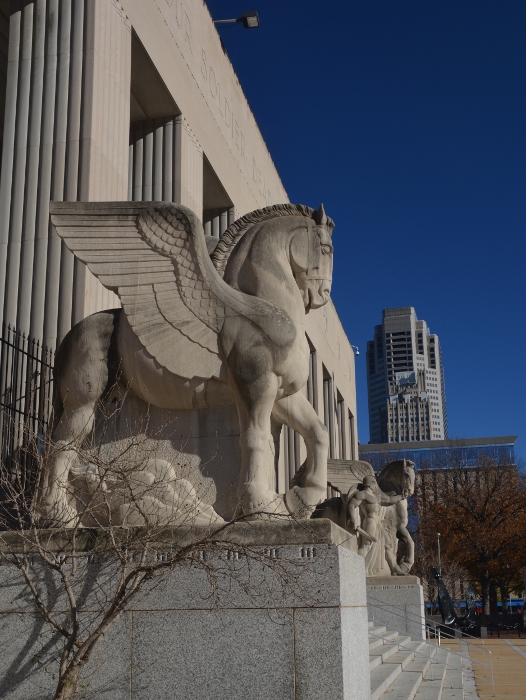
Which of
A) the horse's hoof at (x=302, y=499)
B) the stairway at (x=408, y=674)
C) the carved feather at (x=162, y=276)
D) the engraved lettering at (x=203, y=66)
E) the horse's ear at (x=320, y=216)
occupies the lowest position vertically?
the stairway at (x=408, y=674)

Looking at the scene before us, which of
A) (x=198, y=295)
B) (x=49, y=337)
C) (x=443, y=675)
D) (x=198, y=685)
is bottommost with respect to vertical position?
Result: (x=443, y=675)

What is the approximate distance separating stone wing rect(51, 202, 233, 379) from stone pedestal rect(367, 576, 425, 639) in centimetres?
1399

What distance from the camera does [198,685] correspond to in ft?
21.0

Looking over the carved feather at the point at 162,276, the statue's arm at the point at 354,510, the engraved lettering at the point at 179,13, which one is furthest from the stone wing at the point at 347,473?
the carved feather at the point at 162,276

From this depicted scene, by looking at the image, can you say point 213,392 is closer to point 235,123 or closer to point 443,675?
point 443,675

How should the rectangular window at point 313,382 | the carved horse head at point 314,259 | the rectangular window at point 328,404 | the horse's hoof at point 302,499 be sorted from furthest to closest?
the rectangular window at point 328,404
the rectangular window at point 313,382
the carved horse head at point 314,259
the horse's hoof at point 302,499

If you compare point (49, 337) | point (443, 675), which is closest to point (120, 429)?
point (49, 337)

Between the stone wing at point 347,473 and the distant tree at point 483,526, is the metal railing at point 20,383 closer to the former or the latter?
the stone wing at point 347,473

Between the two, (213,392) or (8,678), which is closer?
(8,678)

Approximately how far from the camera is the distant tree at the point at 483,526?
48656 millimetres

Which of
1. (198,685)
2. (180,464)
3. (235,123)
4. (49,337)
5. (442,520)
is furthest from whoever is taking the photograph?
(442,520)

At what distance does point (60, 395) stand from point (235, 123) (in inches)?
656

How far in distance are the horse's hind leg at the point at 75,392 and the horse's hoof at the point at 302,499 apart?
1.98 meters

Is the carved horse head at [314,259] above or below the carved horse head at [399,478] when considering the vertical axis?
above
